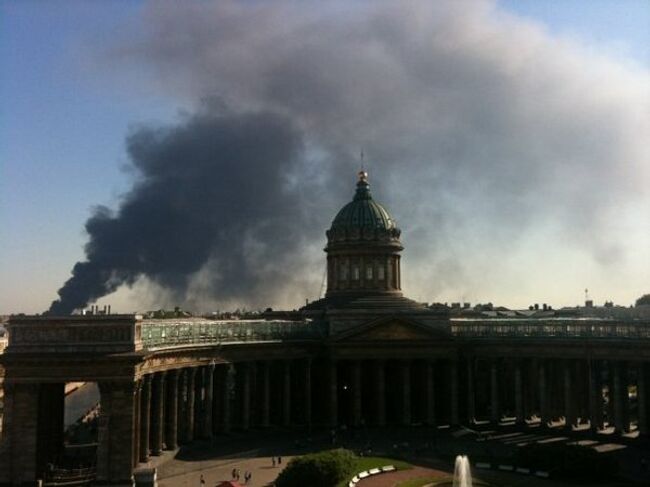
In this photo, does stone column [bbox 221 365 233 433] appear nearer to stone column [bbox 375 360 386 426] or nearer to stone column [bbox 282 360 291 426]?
stone column [bbox 282 360 291 426]

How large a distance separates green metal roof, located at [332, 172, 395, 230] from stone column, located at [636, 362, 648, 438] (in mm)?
42583

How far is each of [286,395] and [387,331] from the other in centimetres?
1464

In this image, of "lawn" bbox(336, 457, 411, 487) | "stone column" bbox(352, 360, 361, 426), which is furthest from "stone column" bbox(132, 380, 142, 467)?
"stone column" bbox(352, 360, 361, 426)

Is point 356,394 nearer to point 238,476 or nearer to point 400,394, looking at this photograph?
point 400,394

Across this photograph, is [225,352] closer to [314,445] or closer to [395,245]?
[314,445]

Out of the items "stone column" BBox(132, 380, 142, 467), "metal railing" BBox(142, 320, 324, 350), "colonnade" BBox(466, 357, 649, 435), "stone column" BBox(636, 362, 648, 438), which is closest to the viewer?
"stone column" BBox(132, 380, 142, 467)

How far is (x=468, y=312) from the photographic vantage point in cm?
12000

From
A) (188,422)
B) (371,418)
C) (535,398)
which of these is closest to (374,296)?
(371,418)

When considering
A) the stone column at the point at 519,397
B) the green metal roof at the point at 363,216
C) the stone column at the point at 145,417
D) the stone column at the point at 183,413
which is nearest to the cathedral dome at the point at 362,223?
the green metal roof at the point at 363,216

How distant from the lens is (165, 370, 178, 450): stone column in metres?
71.9

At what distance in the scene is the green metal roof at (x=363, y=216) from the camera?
356 ft

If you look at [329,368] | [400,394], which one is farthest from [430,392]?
[329,368]

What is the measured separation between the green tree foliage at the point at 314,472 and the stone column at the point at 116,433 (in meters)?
12.8

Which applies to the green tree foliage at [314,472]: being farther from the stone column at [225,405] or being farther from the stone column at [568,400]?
the stone column at [568,400]
